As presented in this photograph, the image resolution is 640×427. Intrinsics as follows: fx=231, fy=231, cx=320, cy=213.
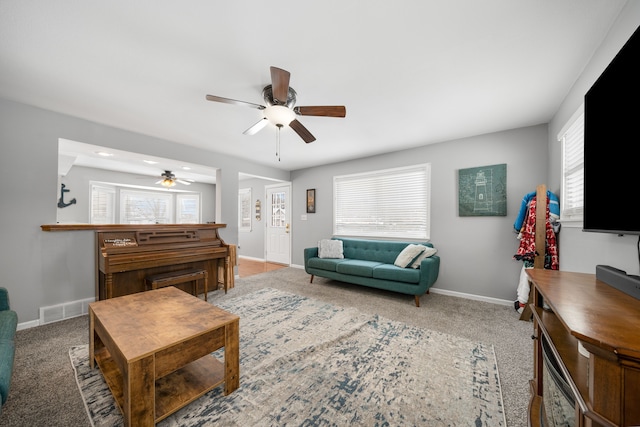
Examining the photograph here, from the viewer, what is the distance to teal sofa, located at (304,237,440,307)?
3.12 meters

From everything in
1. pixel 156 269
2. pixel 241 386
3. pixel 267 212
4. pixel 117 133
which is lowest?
pixel 241 386

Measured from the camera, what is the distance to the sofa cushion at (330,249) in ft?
14.0

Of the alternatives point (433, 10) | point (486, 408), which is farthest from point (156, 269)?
point (433, 10)

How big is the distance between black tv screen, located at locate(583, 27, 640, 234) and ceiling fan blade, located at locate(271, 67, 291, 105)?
174 cm

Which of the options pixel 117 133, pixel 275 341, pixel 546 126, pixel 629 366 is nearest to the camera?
pixel 629 366

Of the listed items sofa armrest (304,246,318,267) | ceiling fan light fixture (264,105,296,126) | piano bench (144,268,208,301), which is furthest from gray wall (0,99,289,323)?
sofa armrest (304,246,318,267)

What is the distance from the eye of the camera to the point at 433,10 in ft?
4.55

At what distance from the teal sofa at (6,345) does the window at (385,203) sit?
4.24 meters

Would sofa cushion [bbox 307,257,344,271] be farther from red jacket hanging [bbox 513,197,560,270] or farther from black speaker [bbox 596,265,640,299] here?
black speaker [bbox 596,265,640,299]

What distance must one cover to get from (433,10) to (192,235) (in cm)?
376

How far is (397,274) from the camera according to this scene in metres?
3.21

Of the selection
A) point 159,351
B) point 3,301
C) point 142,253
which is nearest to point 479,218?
point 159,351

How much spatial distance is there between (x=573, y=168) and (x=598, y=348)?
8.32 ft

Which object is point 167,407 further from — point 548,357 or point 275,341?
point 548,357
